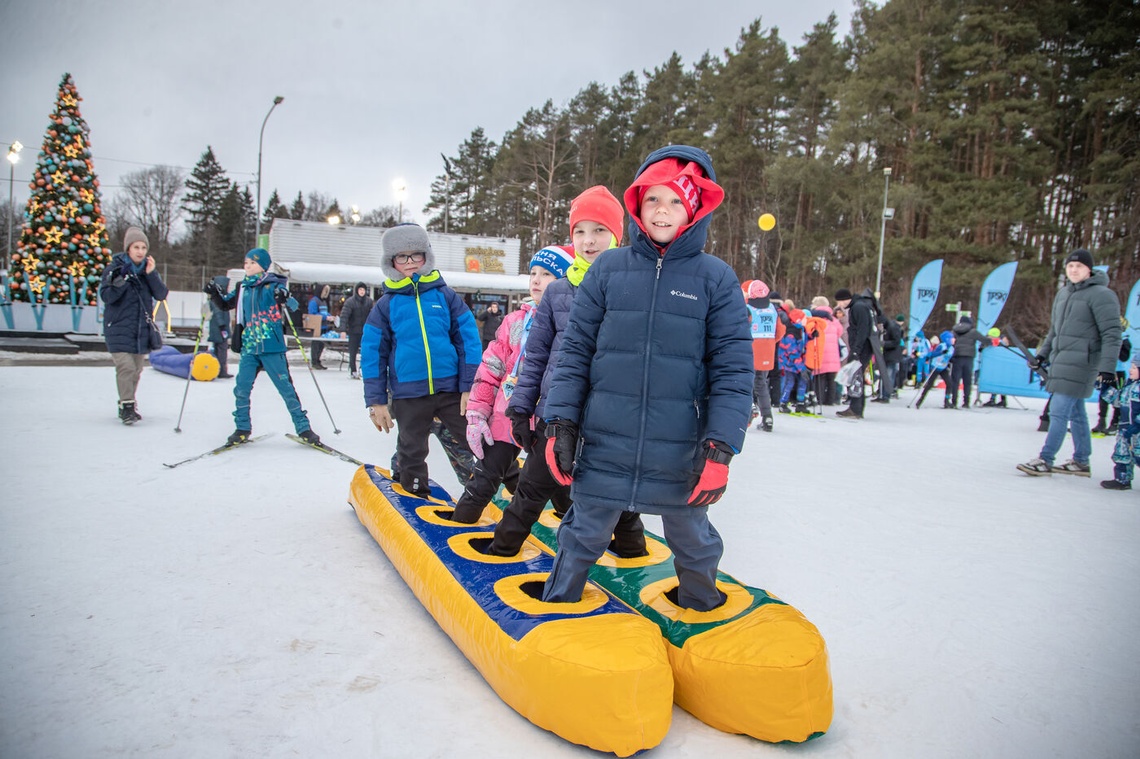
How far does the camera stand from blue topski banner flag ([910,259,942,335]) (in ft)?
53.2

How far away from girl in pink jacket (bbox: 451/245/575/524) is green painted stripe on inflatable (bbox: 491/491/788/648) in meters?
0.40

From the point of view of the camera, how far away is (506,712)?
1.90 meters

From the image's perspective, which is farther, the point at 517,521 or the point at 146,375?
the point at 146,375

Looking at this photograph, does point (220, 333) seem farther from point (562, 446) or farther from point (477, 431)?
point (562, 446)

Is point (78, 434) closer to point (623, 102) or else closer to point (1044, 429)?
point (1044, 429)

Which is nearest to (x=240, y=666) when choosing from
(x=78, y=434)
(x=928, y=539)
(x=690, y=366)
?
(x=690, y=366)

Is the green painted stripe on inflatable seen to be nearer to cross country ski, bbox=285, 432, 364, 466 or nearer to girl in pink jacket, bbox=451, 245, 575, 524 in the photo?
girl in pink jacket, bbox=451, 245, 575, 524

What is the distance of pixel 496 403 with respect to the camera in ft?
10.3

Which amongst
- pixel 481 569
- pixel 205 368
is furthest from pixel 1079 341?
pixel 205 368

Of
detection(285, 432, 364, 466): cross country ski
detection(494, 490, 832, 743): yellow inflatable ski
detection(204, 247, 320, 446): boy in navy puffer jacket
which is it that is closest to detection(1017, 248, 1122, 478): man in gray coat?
detection(494, 490, 832, 743): yellow inflatable ski

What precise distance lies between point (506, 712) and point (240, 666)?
88 cm

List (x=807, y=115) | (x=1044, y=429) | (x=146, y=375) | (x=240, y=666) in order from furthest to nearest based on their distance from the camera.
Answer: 1. (x=807, y=115)
2. (x=146, y=375)
3. (x=1044, y=429)
4. (x=240, y=666)

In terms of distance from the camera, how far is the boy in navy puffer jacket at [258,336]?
5352 mm

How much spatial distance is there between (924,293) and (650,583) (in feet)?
54.5
